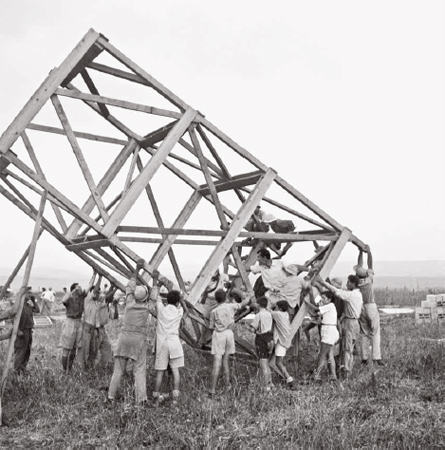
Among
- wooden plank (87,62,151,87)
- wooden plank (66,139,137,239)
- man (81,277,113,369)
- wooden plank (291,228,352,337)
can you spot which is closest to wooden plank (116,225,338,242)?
wooden plank (291,228,352,337)

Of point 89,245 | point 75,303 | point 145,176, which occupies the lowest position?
point 75,303

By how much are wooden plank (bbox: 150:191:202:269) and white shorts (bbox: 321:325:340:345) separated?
3.35 meters

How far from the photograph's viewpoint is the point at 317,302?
32.9 feet

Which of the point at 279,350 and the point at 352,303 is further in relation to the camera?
the point at 352,303

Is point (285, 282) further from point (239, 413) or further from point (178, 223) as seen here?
point (239, 413)

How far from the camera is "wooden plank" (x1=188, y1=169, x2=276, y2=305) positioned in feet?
26.5

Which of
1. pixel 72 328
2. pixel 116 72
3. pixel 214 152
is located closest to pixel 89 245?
pixel 214 152

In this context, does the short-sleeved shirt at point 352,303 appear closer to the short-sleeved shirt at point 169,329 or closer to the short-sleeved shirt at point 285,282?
the short-sleeved shirt at point 285,282

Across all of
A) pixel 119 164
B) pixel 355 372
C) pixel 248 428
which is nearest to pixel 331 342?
pixel 355 372

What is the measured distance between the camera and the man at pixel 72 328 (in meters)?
10.3

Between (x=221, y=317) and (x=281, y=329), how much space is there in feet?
3.97

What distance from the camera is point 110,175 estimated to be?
9.20m

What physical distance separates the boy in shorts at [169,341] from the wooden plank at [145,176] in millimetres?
1447

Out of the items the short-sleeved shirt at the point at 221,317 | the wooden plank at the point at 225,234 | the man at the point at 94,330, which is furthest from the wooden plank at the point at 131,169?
the man at the point at 94,330
